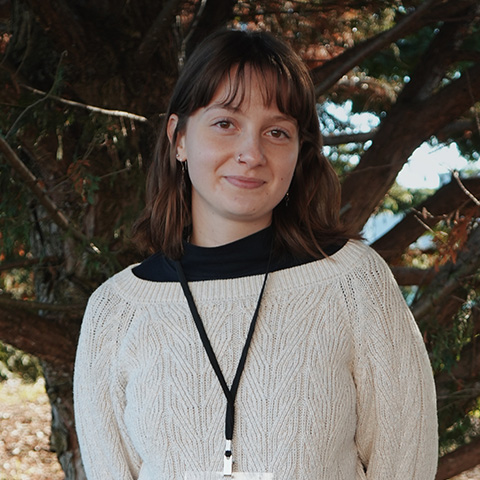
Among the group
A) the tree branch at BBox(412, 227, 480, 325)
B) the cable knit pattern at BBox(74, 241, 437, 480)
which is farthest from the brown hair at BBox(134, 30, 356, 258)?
the tree branch at BBox(412, 227, 480, 325)

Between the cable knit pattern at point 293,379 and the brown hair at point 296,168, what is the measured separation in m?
0.13

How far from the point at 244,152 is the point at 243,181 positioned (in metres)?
0.07

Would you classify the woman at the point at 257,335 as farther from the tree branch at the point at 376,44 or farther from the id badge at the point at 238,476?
the tree branch at the point at 376,44

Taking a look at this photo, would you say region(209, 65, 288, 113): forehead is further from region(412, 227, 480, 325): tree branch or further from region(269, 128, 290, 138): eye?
region(412, 227, 480, 325): tree branch

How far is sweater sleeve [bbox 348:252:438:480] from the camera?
6.56 feet

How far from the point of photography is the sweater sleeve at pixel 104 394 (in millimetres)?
2201

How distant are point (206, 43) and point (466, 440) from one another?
257 centimetres

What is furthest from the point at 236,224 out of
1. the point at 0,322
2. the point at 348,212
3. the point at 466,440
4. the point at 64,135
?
the point at 466,440

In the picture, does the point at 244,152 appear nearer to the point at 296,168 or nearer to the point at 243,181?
the point at 243,181

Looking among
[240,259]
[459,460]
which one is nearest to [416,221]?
[459,460]

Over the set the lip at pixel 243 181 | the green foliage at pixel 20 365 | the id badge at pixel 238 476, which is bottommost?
the green foliage at pixel 20 365

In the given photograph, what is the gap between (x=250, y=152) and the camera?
1.97m

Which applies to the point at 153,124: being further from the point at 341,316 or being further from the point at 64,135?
the point at 341,316

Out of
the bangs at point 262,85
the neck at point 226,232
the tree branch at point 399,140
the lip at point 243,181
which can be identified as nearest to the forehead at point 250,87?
the bangs at point 262,85
